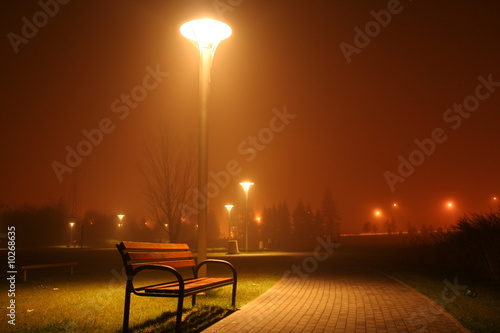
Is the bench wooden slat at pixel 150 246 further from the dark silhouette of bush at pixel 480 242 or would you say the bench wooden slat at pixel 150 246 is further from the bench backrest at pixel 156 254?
the dark silhouette of bush at pixel 480 242

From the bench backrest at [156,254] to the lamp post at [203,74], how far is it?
4.57 ft

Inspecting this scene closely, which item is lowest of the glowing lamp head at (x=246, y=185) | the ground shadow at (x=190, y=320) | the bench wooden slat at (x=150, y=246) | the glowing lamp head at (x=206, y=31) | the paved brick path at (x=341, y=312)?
the paved brick path at (x=341, y=312)

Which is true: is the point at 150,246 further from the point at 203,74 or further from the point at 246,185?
the point at 246,185

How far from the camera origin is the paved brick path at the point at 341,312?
6.47 m

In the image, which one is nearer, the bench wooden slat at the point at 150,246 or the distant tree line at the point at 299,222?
the bench wooden slat at the point at 150,246

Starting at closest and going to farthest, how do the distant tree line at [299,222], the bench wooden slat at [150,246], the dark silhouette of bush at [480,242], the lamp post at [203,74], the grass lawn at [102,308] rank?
the bench wooden slat at [150,246] → the grass lawn at [102,308] → the lamp post at [203,74] → the dark silhouette of bush at [480,242] → the distant tree line at [299,222]

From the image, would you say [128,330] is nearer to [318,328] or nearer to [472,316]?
[318,328]

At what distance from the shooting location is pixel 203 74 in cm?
1042

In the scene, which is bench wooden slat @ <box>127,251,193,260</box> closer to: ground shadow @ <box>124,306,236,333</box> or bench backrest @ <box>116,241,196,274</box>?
bench backrest @ <box>116,241,196,274</box>

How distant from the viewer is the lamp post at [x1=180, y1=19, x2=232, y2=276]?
9.91 meters

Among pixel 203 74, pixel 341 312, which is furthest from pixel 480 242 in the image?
pixel 203 74

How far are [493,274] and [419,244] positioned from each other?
28.6 feet

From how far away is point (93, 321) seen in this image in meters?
7.18

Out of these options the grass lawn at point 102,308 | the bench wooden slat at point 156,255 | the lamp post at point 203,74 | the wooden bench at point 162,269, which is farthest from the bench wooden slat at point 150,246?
the lamp post at point 203,74
